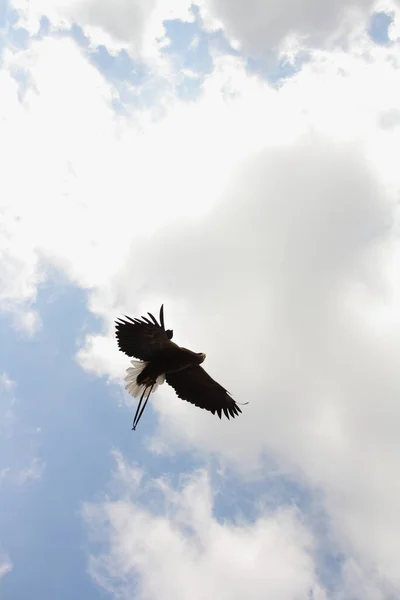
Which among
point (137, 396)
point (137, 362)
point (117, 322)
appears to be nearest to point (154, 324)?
point (117, 322)

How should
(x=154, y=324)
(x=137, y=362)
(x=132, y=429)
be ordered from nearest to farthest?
(x=154, y=324)
(x=132, y=429)
(x=137, y=362)

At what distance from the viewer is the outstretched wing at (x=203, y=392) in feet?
48.0

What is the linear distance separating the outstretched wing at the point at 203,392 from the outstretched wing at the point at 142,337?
188 cm

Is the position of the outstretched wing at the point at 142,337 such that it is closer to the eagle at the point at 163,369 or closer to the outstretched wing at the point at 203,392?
the eagle at the point at 163,369

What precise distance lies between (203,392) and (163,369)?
179 centimetres

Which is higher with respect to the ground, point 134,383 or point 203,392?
point 203,392

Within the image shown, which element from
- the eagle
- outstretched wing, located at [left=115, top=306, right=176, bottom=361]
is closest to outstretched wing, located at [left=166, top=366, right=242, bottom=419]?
the eagle

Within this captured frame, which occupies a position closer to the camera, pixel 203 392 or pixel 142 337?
pixel 142 337

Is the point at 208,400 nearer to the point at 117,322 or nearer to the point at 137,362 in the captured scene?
the point at 137,362

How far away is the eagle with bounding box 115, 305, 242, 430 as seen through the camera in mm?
12711

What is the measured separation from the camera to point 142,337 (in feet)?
42.1

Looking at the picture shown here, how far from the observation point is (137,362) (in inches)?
555

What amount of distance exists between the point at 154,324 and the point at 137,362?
2.25 m

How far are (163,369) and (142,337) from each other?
1783mm
